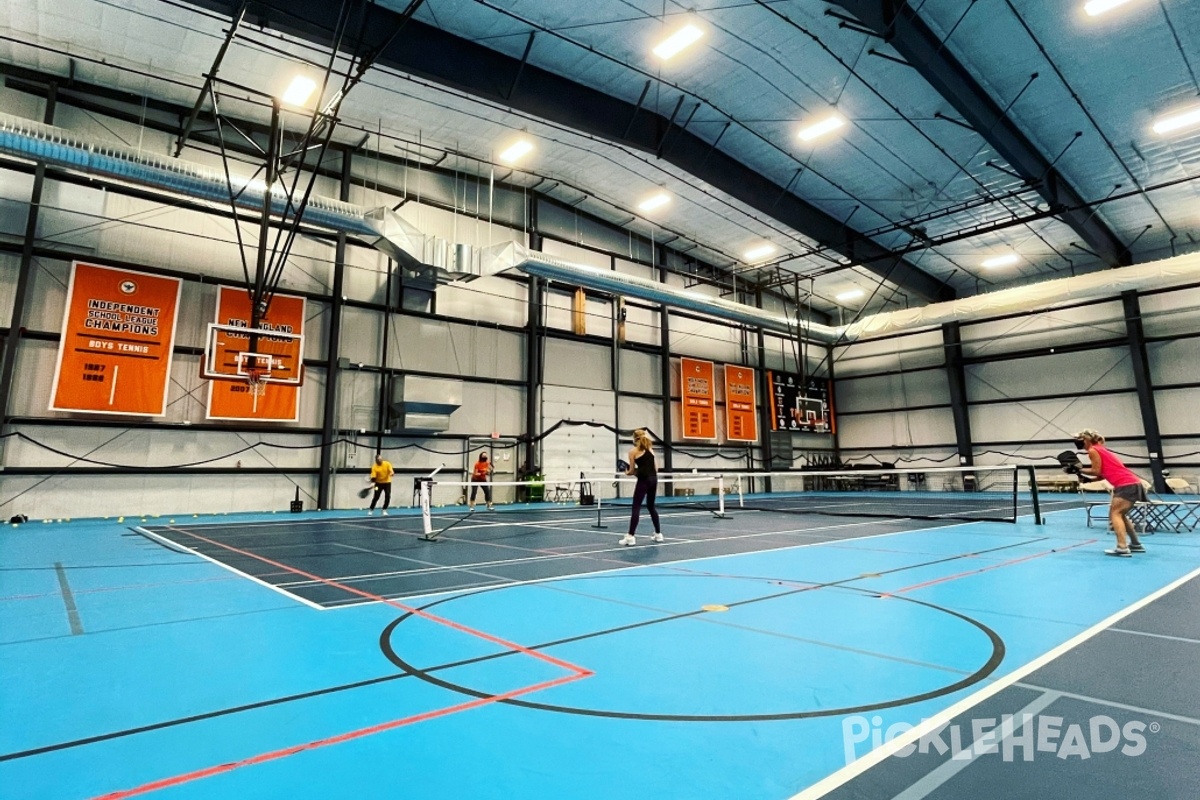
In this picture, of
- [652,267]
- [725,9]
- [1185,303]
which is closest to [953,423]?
[1185,303]

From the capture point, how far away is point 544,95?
13883mm

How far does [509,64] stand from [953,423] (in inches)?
949

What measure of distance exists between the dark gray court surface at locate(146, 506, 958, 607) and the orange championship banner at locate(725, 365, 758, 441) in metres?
12.5

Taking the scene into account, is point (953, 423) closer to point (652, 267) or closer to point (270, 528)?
point (652, 267)

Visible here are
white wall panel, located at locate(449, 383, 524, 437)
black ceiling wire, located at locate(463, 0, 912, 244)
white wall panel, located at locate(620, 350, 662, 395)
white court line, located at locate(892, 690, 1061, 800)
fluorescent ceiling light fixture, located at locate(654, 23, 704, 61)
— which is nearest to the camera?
white court line, located at locate(892, 690, 1061, 800)

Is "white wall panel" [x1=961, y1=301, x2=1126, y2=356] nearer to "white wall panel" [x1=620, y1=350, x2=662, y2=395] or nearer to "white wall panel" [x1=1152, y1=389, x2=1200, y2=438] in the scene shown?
"white wall panel" [x1=1152, y1=389, x2=1200, y2=438]

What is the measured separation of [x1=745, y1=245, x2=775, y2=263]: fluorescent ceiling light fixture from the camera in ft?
76.6

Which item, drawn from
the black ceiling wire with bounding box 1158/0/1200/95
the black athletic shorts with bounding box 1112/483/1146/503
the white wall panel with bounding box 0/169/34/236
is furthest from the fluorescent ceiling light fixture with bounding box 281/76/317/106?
the black ceiling wire with bounding box 1158/0/1200/95

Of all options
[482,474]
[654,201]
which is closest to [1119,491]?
[482,474]

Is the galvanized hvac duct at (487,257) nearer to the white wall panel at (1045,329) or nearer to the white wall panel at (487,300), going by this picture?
the white wall panel at (487,300)

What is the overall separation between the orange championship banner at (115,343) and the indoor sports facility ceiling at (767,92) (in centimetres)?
480

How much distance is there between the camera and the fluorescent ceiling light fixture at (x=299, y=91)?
13.5m

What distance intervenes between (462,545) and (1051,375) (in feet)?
85.0

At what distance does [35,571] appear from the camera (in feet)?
20.4
